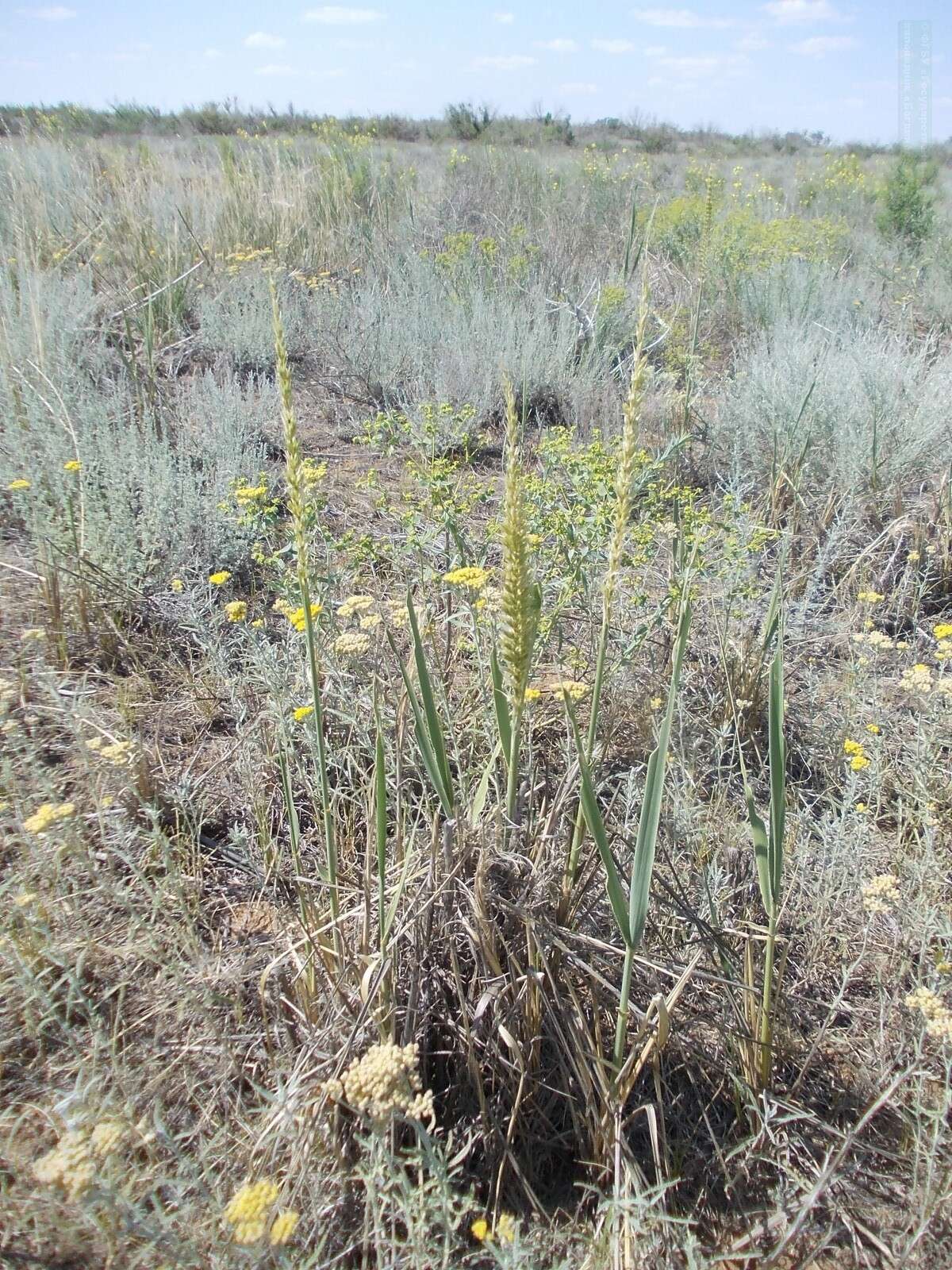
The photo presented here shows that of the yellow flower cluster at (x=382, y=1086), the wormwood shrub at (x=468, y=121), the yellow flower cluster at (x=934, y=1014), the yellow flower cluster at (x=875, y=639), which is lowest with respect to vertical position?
the yellow flower cluster at (x=934, y=1014)

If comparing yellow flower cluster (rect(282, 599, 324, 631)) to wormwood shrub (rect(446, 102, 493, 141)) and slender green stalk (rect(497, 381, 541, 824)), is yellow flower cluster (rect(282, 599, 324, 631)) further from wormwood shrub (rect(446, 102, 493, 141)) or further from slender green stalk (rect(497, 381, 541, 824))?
wormwood shrub (rect(446, 102, 493, 141))

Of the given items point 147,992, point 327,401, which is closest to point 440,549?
point 147,992

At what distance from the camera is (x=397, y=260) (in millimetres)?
5855

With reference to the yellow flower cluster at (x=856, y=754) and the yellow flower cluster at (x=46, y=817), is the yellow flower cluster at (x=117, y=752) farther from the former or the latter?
the yellow flower cluster at (x=856, y=754)

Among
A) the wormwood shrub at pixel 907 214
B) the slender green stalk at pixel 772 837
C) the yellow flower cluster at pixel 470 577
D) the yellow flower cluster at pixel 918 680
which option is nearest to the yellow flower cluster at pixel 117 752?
the yellow flower cluster at pixel 470 577

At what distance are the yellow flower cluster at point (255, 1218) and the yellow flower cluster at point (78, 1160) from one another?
0.16 meters

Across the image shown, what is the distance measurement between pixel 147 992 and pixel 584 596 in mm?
1495

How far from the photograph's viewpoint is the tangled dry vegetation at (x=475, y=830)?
109 cm

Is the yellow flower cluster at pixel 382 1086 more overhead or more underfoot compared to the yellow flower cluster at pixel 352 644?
more underfoot

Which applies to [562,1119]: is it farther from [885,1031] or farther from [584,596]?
[584,596]

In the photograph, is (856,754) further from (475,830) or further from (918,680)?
(475,830)

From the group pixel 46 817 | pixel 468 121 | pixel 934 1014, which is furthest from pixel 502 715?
pixel 468 121

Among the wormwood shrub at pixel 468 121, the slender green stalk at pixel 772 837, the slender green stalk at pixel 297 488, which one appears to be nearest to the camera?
the slender green stalk at pixel 297 488

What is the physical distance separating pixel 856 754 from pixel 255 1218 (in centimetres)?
167
